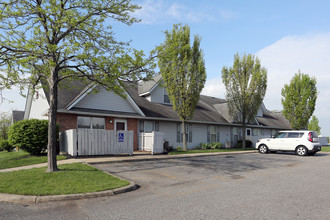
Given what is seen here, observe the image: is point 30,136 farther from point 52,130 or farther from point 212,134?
point 212,134

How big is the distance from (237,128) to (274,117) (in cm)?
1321

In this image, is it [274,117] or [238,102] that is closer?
[238,102]

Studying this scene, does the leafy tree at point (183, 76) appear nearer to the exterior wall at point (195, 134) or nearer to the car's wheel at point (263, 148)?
the exterior wall at point (195, 134)

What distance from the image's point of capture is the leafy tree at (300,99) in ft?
99.1

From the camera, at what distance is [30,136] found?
43.3 feet

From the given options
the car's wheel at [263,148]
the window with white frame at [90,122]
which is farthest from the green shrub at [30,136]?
the car's wheel at [263,148]

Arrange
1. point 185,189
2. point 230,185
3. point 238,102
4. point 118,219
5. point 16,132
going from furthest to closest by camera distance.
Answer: point 238,102, point 16,132, point 230,185, point 185,189, point 118,219

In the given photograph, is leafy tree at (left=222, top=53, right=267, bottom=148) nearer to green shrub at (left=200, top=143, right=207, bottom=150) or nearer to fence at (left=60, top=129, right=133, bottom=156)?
green shrub at (left=200, top=143, right=207, bottom=150)

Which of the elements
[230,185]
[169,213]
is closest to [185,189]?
[230,185]

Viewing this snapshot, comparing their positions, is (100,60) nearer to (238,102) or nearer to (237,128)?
(238,102)

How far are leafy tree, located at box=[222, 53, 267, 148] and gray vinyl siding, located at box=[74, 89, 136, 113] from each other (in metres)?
11.5

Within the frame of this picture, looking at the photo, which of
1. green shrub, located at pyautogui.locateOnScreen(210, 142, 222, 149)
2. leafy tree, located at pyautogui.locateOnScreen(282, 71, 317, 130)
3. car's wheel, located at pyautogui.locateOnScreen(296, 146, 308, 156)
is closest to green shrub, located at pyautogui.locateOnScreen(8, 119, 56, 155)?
green shrub, located at pyautogui.locateOnScreen(210, 142, 222, 149)

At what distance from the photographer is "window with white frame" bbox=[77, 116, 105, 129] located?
16328mm

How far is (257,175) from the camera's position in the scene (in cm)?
955
